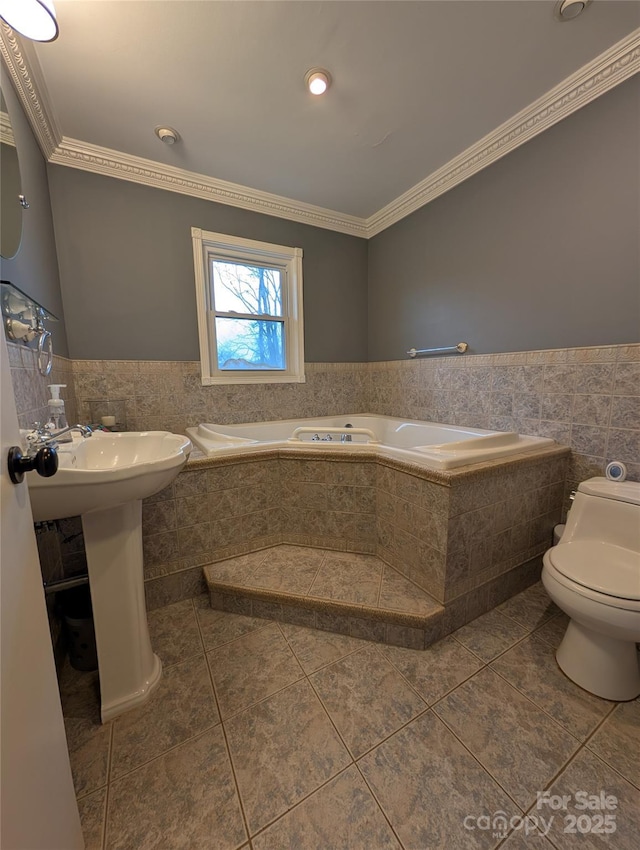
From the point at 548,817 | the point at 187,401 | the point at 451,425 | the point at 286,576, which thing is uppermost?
the point at 187,401

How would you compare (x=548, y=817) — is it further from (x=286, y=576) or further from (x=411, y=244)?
(x=411, y=244)

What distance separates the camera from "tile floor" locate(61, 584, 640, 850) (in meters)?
0.83

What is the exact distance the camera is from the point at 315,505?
72.1 inches

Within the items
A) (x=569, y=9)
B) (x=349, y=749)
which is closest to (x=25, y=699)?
(x=349, y=749)

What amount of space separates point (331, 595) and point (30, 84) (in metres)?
2.78

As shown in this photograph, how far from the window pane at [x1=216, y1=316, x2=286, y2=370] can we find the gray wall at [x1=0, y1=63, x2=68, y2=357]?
3.42ft

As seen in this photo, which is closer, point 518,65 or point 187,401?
point 518,65

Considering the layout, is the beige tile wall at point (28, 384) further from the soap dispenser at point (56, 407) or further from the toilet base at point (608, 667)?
the toilet base at point (608, 667)

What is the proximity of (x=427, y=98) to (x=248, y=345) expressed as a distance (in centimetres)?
191

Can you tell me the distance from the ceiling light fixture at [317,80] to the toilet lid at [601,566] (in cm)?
242

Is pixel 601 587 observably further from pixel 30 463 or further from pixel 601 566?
pixel 30 463

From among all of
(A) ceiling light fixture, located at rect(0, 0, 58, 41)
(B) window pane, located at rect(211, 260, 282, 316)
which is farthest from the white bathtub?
(A) ceiling light fixture, located at rect(0, 0, 58, 41)

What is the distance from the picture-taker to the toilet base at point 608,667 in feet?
3.73

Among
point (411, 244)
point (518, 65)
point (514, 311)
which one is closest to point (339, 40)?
point (518, 65)
